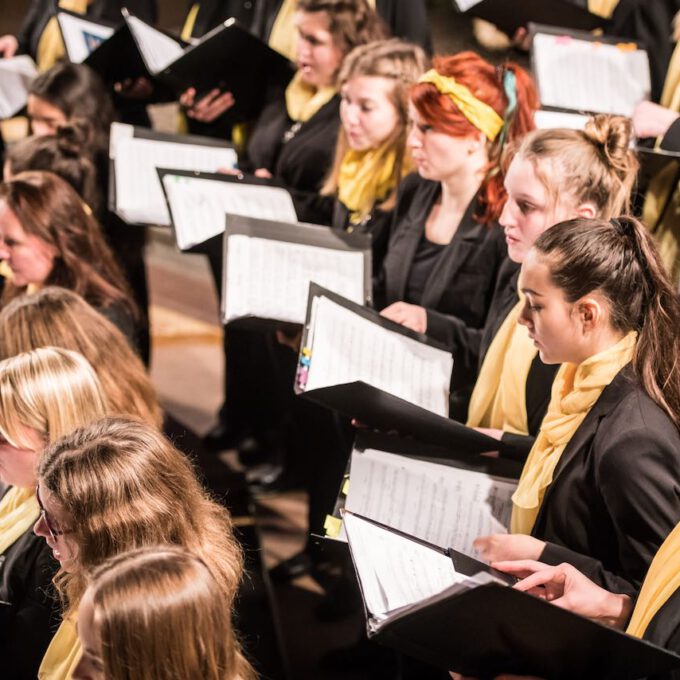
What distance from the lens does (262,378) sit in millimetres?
4113

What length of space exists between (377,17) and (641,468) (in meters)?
2.13

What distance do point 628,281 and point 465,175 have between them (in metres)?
0.90

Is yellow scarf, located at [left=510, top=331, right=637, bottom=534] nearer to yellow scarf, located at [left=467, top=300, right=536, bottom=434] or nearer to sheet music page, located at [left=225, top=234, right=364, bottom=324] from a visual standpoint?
yellow scarf, located at [left=467, top=300, right=536, bottom=434]

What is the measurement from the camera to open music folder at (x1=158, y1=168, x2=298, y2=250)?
9.07 feet

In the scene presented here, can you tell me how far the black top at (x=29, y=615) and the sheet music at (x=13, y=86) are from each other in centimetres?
254

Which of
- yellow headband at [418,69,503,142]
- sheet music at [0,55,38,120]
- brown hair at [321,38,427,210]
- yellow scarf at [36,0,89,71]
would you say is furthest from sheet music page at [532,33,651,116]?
yellow scarf at [36,0,89,71]

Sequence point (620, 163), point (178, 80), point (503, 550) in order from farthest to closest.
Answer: point (178, 80) < point (620, 163) < point (503, 550)

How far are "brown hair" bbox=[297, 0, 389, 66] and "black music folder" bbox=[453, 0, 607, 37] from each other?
0.38 meters

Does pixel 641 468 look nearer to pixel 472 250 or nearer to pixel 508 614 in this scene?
pixel 508 614

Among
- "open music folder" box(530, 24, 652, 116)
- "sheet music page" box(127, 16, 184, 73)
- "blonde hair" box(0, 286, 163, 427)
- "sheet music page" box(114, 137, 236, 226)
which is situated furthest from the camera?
"sheet music page" box(127, 16, 184, 73)

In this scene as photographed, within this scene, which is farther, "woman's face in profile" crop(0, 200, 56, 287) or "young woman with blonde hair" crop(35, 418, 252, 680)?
"woman's face in profile" crop(0, 200, 56, 287)

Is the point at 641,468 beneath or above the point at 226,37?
beneath

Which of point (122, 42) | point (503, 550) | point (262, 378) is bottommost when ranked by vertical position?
point (262, 378)

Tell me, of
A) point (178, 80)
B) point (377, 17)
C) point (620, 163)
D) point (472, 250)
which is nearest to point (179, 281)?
point (178, 80)
